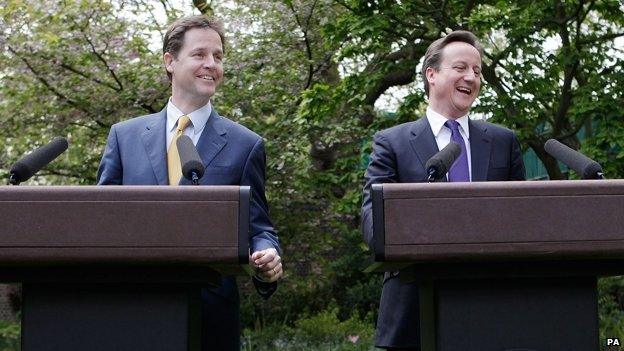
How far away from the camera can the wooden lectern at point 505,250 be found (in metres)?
2.05

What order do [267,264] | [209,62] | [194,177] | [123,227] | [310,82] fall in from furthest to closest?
[310,82], [209,62], [267,264], [194,177], [123,227]

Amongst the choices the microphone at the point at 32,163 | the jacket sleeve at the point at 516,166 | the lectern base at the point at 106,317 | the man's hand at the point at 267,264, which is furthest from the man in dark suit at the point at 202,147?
the jacket sleeve at the point at 516,166

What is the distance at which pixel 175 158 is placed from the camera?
2754mm

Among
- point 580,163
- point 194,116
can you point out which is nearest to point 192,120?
point 194,116

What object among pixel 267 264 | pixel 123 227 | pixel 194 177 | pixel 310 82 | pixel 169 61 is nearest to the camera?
pixel 123 227

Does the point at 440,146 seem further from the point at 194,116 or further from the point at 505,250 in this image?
the point at 505,250

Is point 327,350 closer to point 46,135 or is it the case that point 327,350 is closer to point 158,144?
point 46,135

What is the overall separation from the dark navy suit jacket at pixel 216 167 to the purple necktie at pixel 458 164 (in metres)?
0.56

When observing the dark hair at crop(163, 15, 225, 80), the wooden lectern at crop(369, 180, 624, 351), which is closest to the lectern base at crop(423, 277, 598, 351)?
the wooden lectern at crop(369, 180, 624, 351)

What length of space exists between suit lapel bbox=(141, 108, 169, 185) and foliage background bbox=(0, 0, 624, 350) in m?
4.84

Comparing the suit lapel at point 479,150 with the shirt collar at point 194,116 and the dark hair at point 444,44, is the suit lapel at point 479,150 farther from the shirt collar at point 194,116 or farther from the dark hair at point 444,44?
the shirt collar at point 194,116

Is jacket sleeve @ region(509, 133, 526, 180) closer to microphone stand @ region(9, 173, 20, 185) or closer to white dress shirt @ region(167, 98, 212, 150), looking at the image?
white dress shirt @ region(167, 98, 212, 150)

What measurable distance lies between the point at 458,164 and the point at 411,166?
0.14 metres

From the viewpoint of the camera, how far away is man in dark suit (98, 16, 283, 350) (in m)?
2.68
